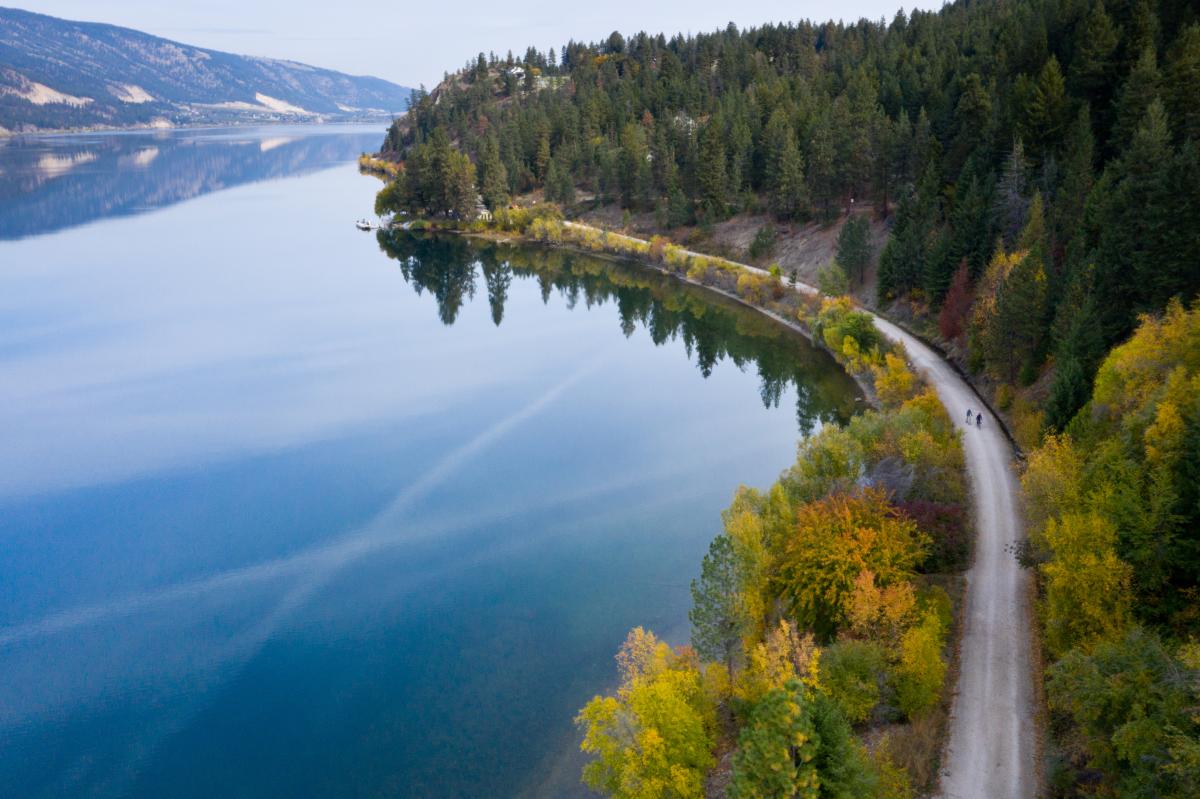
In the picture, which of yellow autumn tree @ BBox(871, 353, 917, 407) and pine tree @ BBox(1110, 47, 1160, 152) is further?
pine tree @ BBox(1110, 47, 1160, 152)

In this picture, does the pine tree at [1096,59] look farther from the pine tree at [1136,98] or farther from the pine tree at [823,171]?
the pine tree at [823,171]

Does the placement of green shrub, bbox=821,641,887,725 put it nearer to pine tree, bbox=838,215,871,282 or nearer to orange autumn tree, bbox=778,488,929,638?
orange autumn tree, bbox=778,488,929,638

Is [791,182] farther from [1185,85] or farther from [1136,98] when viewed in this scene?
[1185,85]

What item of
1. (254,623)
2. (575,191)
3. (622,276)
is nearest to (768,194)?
(622,276)

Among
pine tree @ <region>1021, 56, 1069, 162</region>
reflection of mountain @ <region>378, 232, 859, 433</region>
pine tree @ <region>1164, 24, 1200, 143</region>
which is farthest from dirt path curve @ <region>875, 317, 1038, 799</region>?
pine tree @ <region>1021, 56, 1069, 162</region>

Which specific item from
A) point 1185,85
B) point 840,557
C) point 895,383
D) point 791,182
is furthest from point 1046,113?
point 840,557

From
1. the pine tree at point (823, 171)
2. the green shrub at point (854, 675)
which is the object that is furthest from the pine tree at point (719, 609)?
the pine tree at point (823, 171)

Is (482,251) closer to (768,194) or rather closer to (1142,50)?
(768,194)
